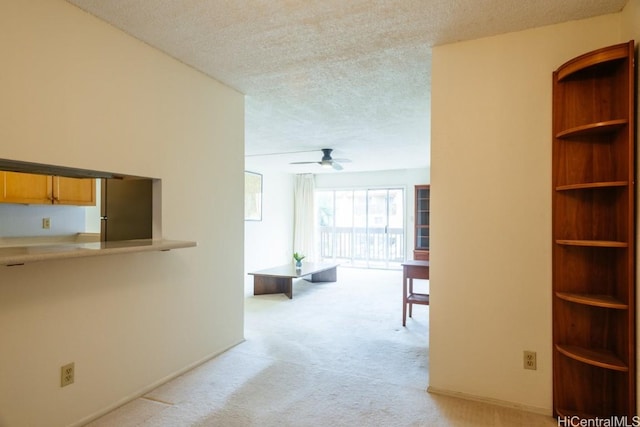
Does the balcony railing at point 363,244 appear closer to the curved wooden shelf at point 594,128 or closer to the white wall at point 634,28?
the curved wooden shelf at point 594,128

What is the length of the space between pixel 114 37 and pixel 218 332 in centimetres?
227

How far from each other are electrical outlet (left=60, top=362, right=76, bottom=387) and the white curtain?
21.5ft

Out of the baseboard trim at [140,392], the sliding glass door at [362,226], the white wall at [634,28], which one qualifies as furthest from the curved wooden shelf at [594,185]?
the sliding glass door at [362,226]

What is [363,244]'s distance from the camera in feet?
27.7

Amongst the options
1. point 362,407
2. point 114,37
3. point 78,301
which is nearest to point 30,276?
point 78,301

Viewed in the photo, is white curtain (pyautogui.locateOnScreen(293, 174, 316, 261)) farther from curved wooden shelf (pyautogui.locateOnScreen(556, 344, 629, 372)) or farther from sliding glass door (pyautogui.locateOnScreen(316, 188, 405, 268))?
curved wooden shelf (pyautogui.locateOnScreen(556, 344, 629, 372))

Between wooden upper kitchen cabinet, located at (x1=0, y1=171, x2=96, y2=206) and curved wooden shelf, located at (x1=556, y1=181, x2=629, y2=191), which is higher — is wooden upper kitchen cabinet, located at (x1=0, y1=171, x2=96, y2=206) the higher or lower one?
the higher one

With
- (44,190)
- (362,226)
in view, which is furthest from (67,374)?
(362,226)

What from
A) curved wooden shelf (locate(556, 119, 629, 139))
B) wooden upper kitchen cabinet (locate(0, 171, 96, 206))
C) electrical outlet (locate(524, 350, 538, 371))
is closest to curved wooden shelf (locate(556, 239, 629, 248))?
curved wooden shelf (locate(556, 119, 629, 139))

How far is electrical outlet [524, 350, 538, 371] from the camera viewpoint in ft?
7.04

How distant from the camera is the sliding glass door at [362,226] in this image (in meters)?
8.12

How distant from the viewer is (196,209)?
2771 mm

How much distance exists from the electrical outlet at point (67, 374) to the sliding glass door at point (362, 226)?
6728mm

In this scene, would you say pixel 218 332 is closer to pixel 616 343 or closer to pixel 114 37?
pixel 114 37
